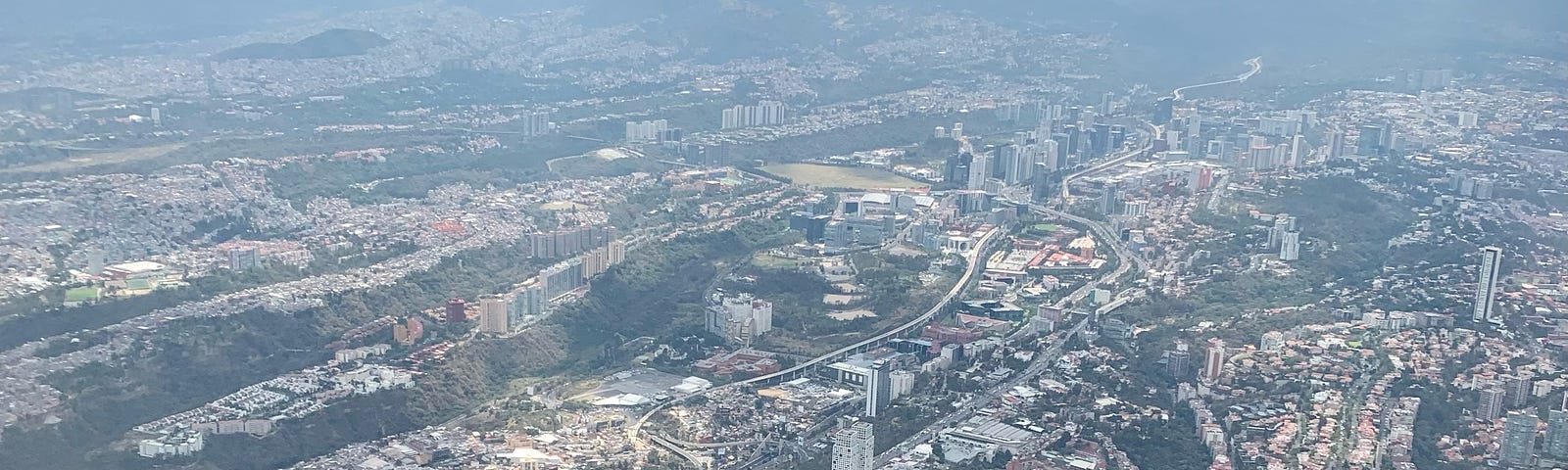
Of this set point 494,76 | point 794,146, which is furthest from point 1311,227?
point 494,76

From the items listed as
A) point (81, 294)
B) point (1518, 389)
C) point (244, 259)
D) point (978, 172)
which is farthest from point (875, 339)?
point (978, 172)

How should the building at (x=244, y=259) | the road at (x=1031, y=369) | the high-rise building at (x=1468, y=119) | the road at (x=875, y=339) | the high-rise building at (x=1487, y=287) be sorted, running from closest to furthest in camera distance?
the road at (x=1031, y=369), the road at (x=875, y=339), the high-rise building at (x=1487, y=287), the building at (x=244, y=259), the high-rise building at (x=1468, y=119)

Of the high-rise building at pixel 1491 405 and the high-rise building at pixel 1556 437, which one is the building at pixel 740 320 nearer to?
the high-rise building at pixel 1491 405

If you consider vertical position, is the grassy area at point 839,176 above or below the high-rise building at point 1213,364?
above

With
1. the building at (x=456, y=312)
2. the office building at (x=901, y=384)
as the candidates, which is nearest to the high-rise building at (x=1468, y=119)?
the office building at (x=901, y=384)

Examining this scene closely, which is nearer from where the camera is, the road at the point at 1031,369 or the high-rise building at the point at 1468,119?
the road at the point at 1031,369
